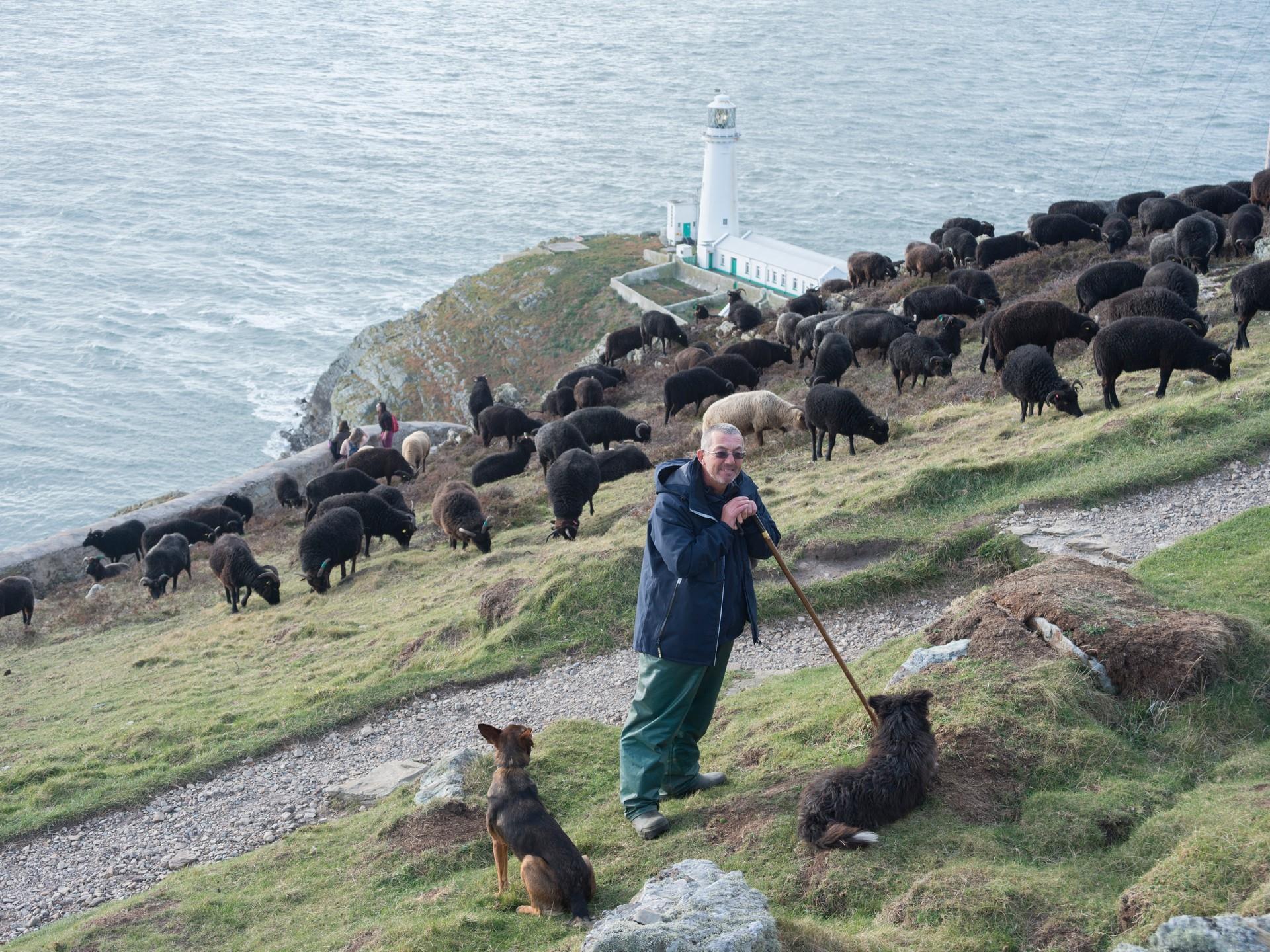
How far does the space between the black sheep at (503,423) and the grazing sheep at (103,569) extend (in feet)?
30.9

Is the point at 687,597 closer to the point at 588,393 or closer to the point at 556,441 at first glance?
the point at 556,441

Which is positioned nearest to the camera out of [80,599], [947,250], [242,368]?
[80,599]

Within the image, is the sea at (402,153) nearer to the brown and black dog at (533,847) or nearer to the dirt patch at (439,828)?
the dirt patch at (439,828)

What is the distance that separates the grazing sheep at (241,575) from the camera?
2044 cm

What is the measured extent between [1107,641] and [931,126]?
12297cm

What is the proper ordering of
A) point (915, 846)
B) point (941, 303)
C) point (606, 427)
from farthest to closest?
point (941, 303), point (606, 427), point (915, 846)

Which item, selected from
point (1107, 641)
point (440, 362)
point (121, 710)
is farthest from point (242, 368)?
point (1107, 641)

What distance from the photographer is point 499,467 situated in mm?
26094

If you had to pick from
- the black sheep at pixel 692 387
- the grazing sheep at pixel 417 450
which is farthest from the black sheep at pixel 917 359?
the grazing sheep at pixel 417 450

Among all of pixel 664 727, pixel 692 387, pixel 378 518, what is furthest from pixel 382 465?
pixel 664 727

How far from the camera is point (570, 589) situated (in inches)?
567

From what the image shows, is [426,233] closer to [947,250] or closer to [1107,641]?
[947,250]

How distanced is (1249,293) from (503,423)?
17050 millimetres

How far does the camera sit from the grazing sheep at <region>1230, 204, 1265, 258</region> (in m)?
26.4
